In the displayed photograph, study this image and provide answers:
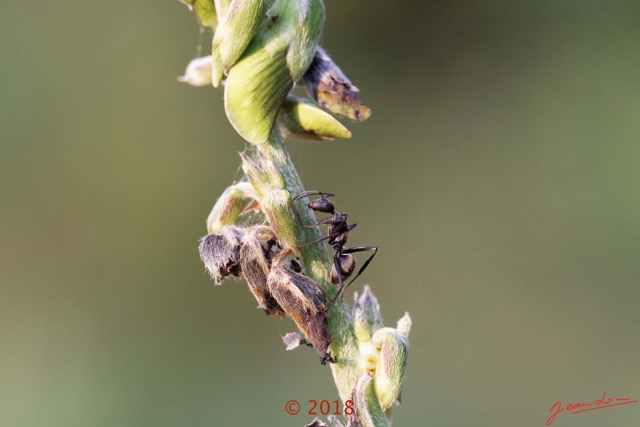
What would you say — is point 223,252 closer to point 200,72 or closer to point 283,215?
point 283,215

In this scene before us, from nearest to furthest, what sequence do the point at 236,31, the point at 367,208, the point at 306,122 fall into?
the point at 236,31, the point at 306,122, the point at 367,208

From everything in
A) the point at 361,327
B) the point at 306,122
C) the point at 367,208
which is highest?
the point at 367,208

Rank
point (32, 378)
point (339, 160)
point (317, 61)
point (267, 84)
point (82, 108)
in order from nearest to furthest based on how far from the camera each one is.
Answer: point (267, 84) → point (317, 61) → point (32, 378) → point (339, 160) → point (82, 108)

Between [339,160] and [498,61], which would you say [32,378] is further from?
[498,61]

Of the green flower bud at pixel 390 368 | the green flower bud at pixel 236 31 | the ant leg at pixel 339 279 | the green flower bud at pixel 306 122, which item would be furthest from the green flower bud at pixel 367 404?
the green flower bud at pixel 236 31

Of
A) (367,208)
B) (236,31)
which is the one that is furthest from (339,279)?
(367,208)

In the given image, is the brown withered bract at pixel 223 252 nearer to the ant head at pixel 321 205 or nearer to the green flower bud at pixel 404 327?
the ant head at pixel 321 205

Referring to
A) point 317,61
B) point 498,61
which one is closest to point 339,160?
point 498,61
